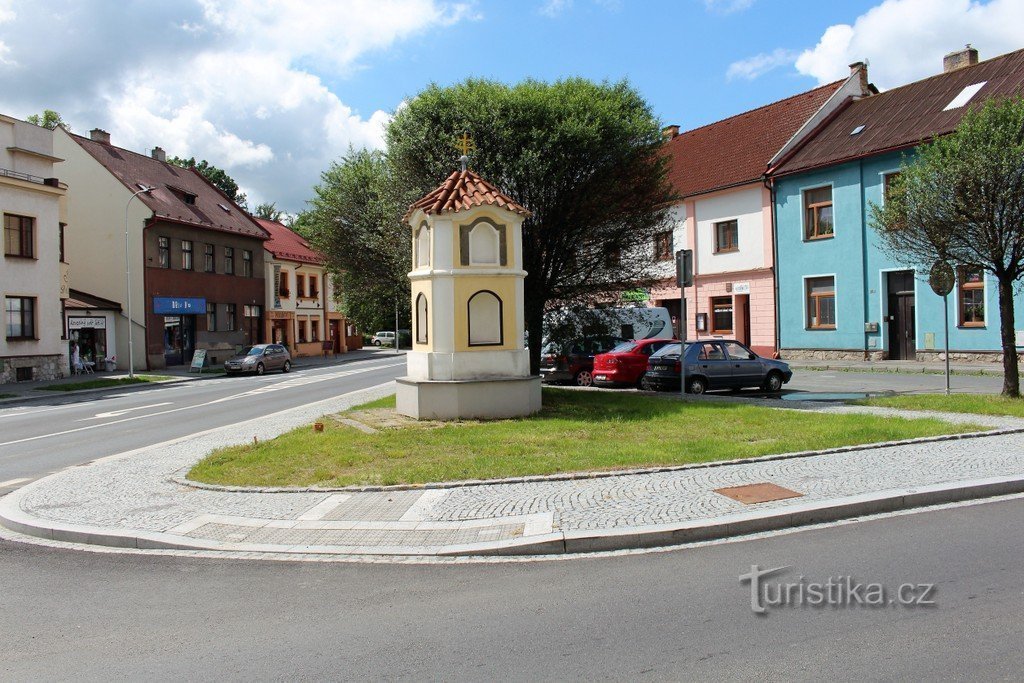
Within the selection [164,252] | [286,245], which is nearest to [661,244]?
[164,252]

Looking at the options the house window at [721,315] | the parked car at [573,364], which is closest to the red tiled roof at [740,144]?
the house window at [721,315]

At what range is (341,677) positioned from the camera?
410 cm

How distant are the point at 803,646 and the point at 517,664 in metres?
1.59

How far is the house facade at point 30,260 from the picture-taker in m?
30.5

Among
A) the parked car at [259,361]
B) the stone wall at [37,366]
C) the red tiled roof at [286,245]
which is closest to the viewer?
the stone wall at [37,366]

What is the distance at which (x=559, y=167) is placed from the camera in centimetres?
1698

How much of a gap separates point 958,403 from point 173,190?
4110cm

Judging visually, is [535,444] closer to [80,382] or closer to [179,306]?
[80,382]

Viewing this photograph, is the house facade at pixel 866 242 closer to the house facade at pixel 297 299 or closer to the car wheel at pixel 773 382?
the car wheel at pixel 773 382

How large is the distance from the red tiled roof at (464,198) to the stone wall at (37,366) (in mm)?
23869

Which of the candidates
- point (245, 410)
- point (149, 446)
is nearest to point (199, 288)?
point (245, 410)

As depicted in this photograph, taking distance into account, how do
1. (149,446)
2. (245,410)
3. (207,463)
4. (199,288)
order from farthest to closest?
(199,288), (245,410), (149,446), (207,463)

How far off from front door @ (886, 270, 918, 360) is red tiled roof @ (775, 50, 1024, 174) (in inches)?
185

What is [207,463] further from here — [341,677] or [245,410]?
[245,410]
